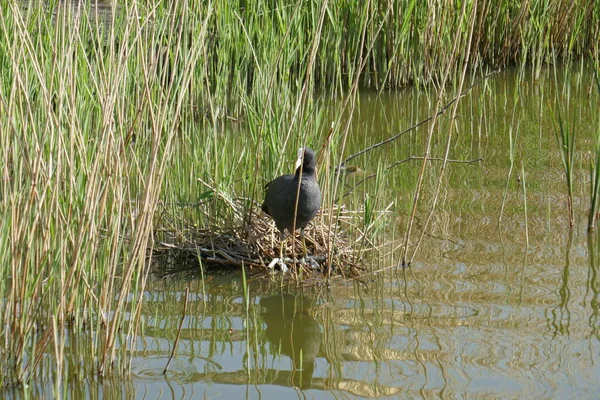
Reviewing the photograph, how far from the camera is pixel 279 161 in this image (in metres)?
3.97

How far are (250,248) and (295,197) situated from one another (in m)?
0.44

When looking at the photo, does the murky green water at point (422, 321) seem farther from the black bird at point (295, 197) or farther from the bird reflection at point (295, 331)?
the black bird at point (295, 197)

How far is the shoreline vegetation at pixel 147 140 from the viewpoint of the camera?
2510mm

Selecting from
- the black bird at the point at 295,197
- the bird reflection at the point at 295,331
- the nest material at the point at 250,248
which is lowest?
the bird reflection at the point at 295,331

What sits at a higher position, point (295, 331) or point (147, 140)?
point (147, 140)

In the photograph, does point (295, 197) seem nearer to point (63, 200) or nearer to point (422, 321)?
point (422, 321)

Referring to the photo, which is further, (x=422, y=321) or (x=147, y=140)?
(x=147, y=140)

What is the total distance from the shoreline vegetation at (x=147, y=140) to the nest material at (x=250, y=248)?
0.05 feet

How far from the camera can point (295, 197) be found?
3566mm

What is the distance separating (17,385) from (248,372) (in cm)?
73

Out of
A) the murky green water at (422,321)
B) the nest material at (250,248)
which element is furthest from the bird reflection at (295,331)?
the nest material at (250,248)

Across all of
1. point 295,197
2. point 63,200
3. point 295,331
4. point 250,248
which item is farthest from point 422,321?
point 63,200

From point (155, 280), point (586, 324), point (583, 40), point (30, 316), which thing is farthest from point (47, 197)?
point (583, 40)

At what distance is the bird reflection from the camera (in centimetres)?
301
